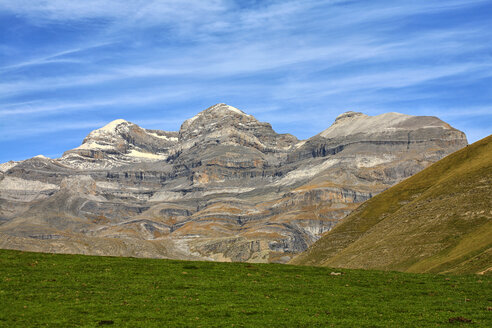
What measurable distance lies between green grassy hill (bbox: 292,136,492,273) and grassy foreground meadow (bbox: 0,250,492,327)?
792 inches

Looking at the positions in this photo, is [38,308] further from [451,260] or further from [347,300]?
[451,260]

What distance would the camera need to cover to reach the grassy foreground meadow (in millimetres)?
37938

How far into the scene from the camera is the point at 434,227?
332ft

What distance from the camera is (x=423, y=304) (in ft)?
141

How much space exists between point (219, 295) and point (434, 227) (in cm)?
6528

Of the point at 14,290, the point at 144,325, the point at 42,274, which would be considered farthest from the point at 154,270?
the point at 144,325

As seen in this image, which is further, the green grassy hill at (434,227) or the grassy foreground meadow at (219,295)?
the green grassy hill at (434,227)

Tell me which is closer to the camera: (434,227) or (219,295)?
(219,295)

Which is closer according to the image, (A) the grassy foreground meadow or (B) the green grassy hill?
(A) the grassy foreground meadow

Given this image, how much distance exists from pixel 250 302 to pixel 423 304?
40.3 ft

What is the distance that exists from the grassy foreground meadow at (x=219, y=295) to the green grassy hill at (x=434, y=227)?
20123 millimetres

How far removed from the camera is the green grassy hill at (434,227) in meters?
84.8

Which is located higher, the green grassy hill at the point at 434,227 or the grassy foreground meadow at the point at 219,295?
the green grassy hill at the point at 434,227

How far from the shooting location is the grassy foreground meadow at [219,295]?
37.9m
